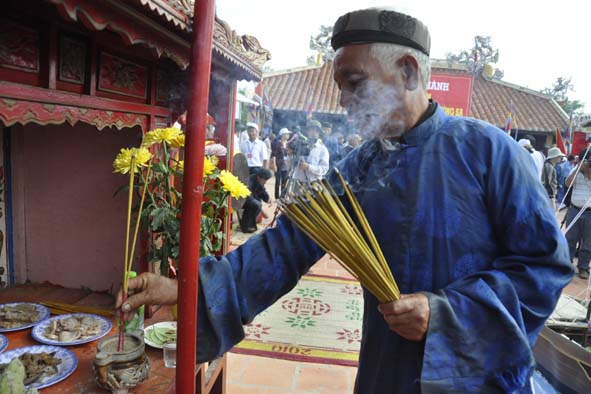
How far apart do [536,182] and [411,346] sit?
593 millimetres

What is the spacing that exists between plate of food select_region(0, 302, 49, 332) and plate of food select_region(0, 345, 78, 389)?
286mm

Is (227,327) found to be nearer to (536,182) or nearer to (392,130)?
(392,130)

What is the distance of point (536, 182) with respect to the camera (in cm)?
119

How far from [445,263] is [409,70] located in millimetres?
581

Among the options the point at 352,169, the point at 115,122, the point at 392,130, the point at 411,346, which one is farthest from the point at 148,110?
the point at 411,346

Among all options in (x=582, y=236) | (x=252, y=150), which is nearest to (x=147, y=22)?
(x=582, y=236)

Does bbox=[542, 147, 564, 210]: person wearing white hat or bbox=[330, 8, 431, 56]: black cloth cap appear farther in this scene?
bbox=[542, 147, 564, 210]: person wearing white hat

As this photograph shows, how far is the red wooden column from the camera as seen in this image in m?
0.72

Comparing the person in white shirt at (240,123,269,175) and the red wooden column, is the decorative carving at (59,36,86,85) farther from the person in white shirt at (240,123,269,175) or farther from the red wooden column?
the person in white shirt at (240,123,269,175)

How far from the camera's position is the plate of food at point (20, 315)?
7.71 feet

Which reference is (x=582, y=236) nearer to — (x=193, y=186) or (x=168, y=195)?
(x=168, y=195)

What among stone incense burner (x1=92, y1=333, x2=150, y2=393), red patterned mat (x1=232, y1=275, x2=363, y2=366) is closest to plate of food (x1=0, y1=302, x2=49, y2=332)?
stone incense burner (x1=92, y1=333, x2=150, y2=393)

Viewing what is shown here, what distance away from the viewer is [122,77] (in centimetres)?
224

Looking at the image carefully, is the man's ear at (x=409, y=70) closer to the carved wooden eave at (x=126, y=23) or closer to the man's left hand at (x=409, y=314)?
the man's left hand at (x=409, y=314)
